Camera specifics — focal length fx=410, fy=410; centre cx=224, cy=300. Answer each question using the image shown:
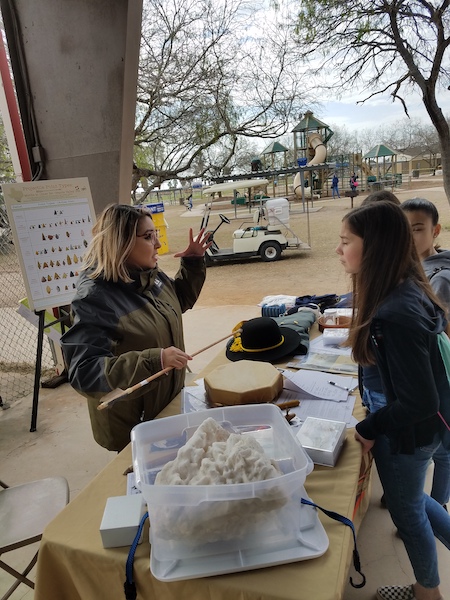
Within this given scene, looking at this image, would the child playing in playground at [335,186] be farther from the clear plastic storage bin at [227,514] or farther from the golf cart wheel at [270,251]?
the clear plastic storage bin at [227,514]

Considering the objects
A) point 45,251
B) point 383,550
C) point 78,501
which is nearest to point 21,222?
point 45,251

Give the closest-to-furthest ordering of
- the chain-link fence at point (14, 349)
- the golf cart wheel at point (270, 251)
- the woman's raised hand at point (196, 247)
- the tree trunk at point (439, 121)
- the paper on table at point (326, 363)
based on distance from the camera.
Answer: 1. the paper on table at point (326, 363)
2. the woman's raised hand at point (196, 247)
3. the chain-link fence at point (14, 349)
4. the tree trunk at point (439, 121)
5. the golf cart wheel at point (270, 251)

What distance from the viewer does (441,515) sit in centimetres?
141

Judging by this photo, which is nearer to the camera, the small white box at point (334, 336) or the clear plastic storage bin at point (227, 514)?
the clear plastic storage bin at point (227, 514)

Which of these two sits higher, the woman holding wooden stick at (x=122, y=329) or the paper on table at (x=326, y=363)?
the woman holding wooden stick at (x=122, y=329)

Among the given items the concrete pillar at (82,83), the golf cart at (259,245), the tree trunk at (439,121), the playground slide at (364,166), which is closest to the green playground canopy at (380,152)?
the playground slide at (364,166)

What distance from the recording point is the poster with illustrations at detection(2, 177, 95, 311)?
2.83m

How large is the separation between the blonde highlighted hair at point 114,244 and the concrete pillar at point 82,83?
1.95 meters

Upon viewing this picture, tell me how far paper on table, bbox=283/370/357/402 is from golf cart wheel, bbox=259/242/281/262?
7966mm

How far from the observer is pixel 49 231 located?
2.97 m

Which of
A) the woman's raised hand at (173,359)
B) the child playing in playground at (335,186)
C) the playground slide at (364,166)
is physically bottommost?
the woman's raised hand at (173,359)

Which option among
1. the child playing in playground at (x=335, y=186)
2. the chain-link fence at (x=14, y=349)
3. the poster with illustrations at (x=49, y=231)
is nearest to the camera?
the poster with illustrations at (x=49, y=231)

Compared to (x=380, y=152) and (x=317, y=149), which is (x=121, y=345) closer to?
(x=317, y=149)

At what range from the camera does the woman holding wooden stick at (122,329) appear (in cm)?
132
